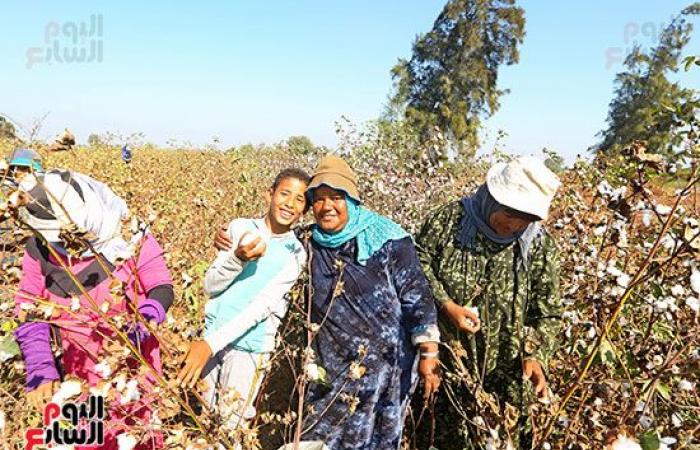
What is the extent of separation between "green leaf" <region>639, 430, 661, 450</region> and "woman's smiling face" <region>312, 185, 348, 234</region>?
1.23 metres

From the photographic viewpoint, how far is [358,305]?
196 cm

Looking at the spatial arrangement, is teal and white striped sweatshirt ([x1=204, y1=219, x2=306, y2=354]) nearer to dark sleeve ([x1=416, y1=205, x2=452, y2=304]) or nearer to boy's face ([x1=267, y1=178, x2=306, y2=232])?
boy's face ([x1=267, y1=178, x2=306, y2=232])

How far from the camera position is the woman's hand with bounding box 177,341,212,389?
4.26 ft

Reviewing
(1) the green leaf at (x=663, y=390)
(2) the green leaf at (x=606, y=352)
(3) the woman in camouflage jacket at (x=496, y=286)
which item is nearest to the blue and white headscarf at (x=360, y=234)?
(3) the woman in camouflage jacket at (x=496, y=286)

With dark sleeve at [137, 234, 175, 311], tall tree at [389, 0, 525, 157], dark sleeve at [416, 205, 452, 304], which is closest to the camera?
dark sleeve at [137, 234, 175, 311]

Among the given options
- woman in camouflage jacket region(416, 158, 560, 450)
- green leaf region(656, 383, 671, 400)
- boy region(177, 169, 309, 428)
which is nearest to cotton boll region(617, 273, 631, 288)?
green leaf region(656, 383, 671, 400)

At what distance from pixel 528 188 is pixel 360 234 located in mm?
657

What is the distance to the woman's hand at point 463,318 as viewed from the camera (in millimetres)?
1861

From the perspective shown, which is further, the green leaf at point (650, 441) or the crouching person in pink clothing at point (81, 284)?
the crouching person in pink clothing at point (81, 284)

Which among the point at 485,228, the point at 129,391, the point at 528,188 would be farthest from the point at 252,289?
the point at 528,188

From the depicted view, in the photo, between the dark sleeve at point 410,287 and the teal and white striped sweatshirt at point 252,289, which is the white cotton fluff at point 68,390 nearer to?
the teal and white striped sweatshirt at point 252,289

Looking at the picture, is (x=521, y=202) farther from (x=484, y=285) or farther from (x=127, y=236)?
(x=127, y=236)

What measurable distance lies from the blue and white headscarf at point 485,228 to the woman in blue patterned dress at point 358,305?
0.24 m

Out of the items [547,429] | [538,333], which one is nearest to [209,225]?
[538,333]
